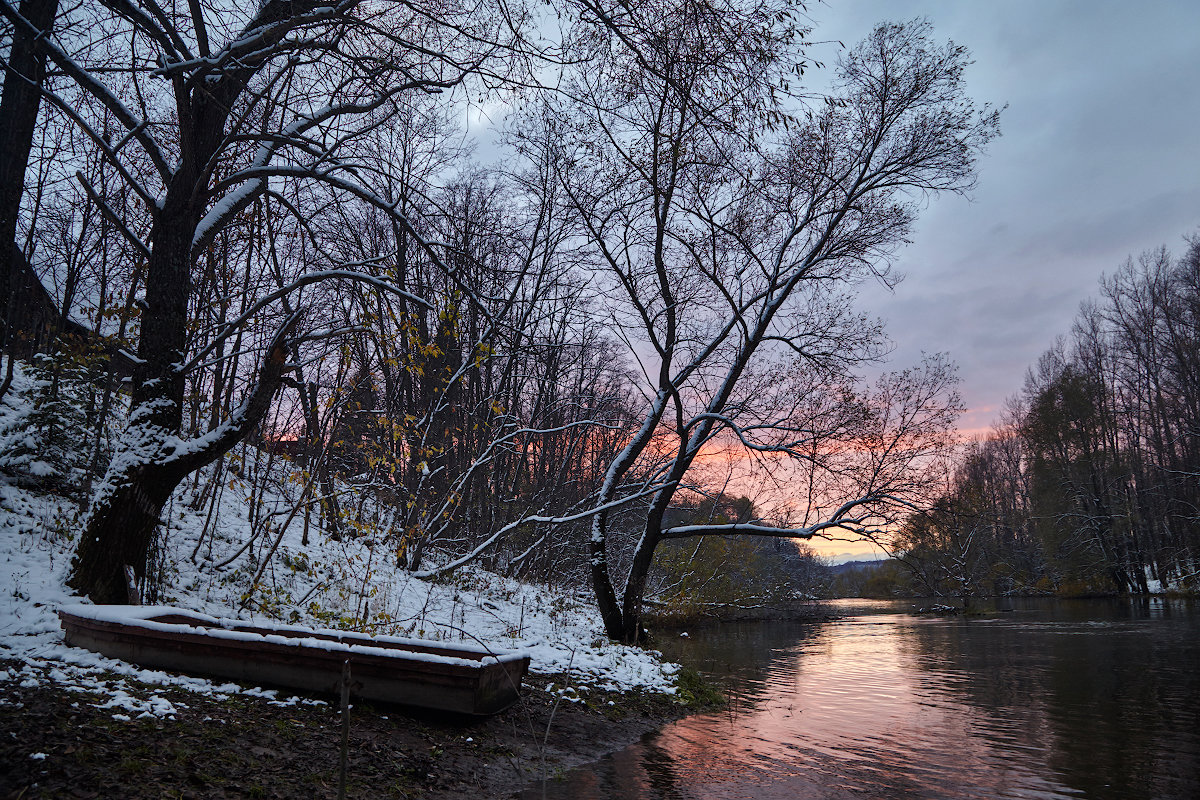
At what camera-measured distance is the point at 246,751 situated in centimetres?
417

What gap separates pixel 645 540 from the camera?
13188 millimetres

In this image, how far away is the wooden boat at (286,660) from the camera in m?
5.26

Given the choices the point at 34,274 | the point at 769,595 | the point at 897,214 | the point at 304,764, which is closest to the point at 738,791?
the point at 304,764

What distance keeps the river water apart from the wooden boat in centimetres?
108

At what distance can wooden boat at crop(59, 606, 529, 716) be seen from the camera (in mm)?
5262

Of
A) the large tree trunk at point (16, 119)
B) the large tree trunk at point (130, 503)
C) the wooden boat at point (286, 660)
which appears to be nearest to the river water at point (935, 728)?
the wooden boat at point (286, 660)

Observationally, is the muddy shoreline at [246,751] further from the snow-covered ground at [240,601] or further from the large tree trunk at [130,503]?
the large tree trunk at [130,503]

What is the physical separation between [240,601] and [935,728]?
8396 millimetres

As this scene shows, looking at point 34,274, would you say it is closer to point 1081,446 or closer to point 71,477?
point 71,477

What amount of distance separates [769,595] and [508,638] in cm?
2293

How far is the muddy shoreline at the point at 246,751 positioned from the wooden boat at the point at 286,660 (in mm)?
227

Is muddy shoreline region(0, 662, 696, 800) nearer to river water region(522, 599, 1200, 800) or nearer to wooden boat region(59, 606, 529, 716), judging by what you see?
wooden boat region(59, 606, 529, 716)

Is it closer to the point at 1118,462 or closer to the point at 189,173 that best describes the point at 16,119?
the point at 189,173

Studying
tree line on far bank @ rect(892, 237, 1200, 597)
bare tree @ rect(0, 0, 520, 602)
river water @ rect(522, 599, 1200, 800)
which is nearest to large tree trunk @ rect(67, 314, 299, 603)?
bare tree @ rect(0, 0, 520, 602)
